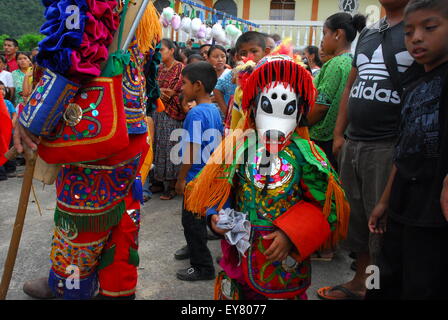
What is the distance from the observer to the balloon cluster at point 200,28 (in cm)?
858

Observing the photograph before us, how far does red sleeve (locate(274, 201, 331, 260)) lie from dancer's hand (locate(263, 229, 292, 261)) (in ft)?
0.09

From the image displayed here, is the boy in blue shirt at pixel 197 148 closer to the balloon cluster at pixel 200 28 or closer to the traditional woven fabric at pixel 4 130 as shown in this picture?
the traditional woven fabric at pixel 4 130

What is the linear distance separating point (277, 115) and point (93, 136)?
2.66ft

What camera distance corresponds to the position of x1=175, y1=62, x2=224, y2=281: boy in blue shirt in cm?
282

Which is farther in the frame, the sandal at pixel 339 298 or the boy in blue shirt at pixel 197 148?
the boy in blue shirt at pixel 197 148

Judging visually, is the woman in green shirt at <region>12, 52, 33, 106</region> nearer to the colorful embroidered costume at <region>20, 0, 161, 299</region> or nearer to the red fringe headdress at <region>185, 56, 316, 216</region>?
the colorful embroidered costume at <region>20, 0, 161, 299</region>

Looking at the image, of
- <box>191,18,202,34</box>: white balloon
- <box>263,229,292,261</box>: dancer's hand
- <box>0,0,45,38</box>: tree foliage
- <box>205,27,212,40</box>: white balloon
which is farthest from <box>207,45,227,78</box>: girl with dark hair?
<box>0,0,45,38</box>: tree foliage

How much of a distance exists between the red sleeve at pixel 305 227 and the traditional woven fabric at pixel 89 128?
82cm

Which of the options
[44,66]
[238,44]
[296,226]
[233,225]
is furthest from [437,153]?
[238,44]

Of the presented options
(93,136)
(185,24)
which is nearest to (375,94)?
(93,136)

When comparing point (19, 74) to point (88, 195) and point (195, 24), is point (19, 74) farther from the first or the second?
point (88, 195)

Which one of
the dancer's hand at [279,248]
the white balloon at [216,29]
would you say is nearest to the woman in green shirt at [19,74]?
the white balloon at [216,29]
